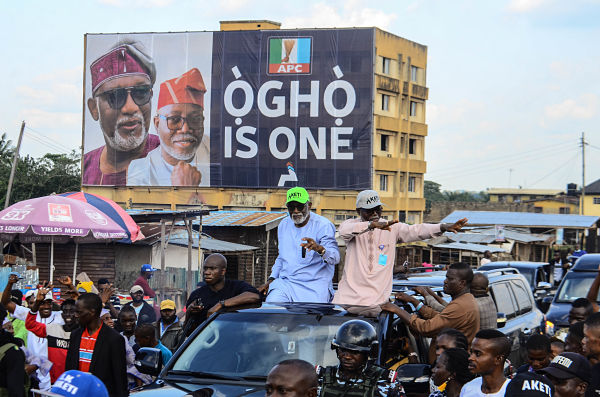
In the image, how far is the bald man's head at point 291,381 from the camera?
350 centimetres

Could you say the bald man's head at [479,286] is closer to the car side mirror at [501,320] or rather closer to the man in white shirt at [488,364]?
the car side mirror at [501,320]

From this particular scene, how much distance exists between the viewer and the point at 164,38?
5962cm

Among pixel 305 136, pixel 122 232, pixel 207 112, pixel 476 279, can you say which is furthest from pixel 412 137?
pixel 476 279

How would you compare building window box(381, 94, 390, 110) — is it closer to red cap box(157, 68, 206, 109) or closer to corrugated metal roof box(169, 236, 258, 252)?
red cap box(157, 68, 206, 109)

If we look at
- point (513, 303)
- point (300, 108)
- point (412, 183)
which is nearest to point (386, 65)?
point (300, 108)

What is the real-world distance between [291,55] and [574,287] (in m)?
42.7

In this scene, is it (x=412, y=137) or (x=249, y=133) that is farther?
(x=412, y=137)

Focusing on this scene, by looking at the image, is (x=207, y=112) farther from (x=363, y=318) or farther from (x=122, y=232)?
(x=363, y=318)


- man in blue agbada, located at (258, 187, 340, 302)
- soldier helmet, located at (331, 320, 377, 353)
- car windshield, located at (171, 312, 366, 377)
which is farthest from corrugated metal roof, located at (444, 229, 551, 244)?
soldier helmet, located at (331, 320, 377, 353)

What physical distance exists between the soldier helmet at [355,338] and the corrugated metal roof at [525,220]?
48.9 m

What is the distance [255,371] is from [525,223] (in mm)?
52028

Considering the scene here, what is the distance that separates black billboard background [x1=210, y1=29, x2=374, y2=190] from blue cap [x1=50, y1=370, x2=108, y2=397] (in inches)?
2099

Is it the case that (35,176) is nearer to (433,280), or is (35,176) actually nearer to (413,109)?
(413,109)

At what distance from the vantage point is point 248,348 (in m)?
6.18
